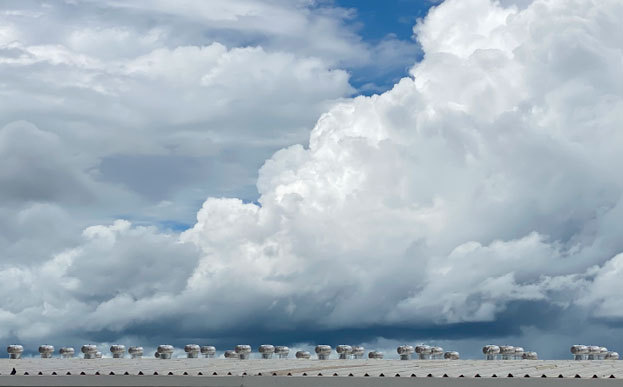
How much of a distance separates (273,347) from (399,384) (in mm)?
23615

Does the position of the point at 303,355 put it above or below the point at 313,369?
above

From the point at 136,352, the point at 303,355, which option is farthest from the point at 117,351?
the point at 303,355

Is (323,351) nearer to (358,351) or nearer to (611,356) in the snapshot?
(358,351)

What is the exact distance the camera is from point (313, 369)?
54875mm

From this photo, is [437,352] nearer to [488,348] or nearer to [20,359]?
[488,348]

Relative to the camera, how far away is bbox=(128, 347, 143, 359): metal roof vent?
68031 millimetres

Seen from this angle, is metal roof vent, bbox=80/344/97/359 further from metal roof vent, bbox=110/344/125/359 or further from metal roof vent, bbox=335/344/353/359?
metal roof vent, bbox=335/344/353/359

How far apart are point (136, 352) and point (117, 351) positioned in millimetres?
1300

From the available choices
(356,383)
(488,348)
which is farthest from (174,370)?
(488,348)

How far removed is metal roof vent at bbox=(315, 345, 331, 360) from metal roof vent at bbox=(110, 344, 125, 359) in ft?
42.9

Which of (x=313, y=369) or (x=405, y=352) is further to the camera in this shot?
(x=405, y=352)

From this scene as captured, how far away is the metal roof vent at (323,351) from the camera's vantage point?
66819mm

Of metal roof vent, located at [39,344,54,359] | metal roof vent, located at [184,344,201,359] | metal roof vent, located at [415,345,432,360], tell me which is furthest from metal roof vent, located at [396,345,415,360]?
metal roof vent, located at [39,344,54,359]

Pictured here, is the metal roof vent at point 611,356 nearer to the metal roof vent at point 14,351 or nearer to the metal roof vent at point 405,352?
the metal roof vent at point 405,352
